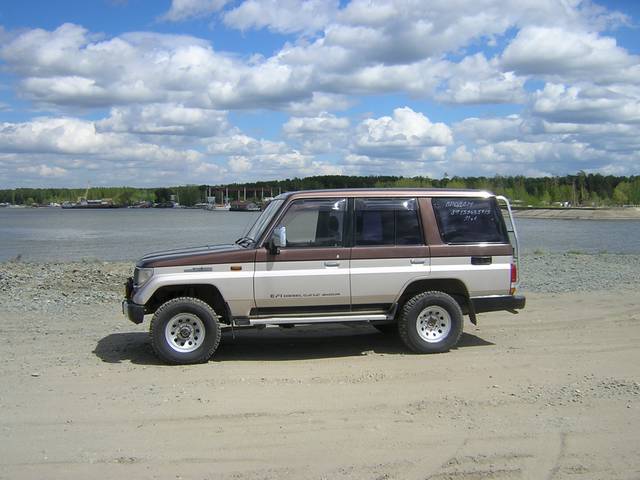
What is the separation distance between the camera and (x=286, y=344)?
9.25m

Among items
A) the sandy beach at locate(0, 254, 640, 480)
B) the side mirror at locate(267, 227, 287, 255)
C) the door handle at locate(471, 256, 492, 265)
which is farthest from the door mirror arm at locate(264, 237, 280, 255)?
the door handle at locate(471, 256, 492, 265)

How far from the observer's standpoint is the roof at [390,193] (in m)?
8.38

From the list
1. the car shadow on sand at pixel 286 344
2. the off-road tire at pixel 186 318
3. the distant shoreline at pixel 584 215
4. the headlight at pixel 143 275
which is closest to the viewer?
the off-road tire at pixel 186 318

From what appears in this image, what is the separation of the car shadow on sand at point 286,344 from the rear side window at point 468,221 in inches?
57.9

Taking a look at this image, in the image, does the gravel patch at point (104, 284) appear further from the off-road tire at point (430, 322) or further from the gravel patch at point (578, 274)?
the off-road tire at point (430, 322)

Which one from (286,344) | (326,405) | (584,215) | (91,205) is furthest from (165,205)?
(326,405)

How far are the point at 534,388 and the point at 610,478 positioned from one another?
2124mm

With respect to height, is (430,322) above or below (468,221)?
below

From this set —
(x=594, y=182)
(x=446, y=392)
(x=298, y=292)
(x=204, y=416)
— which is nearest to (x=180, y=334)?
(x=298, y=292)

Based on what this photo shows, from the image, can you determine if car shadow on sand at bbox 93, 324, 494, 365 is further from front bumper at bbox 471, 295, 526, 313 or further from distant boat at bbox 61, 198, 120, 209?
distant boat at bbox 61, 198, 120, 209

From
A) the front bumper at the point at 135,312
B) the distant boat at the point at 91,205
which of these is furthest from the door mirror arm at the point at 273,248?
the distant boat at the point at 91,205

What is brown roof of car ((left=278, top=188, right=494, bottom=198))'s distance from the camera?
838 centimetres

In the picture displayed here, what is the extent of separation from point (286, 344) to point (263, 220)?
1.80 metres

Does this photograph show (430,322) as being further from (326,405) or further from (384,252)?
(326,405)
